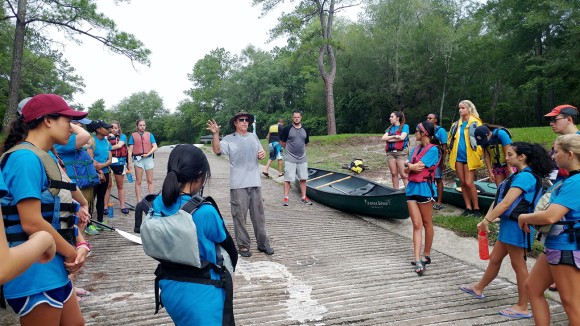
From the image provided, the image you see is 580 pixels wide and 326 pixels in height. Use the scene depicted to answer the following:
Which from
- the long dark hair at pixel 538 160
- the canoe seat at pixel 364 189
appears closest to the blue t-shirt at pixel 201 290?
the long dark hair at pixel 538 160

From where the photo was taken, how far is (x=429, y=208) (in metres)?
5.34

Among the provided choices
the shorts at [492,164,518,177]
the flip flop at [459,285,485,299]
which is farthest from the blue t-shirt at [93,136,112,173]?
the shorts at [492,164,518,177]

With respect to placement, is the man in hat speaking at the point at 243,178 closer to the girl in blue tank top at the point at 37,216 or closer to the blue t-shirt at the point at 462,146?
the girl in blue tank top at the point at 37,216

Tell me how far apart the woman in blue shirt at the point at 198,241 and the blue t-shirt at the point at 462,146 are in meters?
6.43

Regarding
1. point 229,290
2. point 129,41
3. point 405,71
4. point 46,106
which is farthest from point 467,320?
point 405,71

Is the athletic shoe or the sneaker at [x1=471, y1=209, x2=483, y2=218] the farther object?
the athletic shoe

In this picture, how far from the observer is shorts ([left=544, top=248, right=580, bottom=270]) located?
312 centimetres

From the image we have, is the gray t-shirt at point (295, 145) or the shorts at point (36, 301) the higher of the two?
the gray t-shirt at point (295, 145)

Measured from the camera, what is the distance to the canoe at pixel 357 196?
7617 millimetres

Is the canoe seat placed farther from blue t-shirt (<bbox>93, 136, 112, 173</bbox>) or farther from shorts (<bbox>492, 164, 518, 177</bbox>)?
blue t-shirt (<bbox>93, 136, 112, 173</bbox>)

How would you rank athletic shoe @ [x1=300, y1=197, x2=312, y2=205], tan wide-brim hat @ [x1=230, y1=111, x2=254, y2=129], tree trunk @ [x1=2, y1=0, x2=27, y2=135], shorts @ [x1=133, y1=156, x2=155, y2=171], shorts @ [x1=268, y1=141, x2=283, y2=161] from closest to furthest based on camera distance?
tan wide-brim hat @ [x1=230, y1=111, x2=254, y2=129] → shorts @ [x1=133, y1=156, x2=155, y2=171] → athletic shoe @ [x1=300, y1=197, x2=312, y2=205] → shorts @ [x1=268, y1=141, x2=283, y2=161] → tree trunk @ [x1=2, y1=0, x2=27, y2=135]

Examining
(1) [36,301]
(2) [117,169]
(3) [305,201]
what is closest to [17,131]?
(1) [36,301]

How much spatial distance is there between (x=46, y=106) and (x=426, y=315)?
12.9 feet

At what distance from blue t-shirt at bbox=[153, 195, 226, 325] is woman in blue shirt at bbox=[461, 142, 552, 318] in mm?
2906
